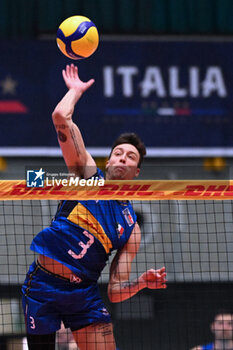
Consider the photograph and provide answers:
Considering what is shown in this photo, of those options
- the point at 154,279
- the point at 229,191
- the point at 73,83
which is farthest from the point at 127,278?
the point at 73,83

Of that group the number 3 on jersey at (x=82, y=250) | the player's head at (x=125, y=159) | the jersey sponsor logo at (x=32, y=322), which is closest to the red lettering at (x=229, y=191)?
the player's head at (x=125, y=159)

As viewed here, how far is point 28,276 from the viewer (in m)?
6.62

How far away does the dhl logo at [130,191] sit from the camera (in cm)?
676

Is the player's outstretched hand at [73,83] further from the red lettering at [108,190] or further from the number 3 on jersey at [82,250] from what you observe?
the number 3 on jersey at [82,250]

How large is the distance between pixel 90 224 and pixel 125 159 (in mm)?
720

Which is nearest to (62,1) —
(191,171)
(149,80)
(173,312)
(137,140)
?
(149,80)

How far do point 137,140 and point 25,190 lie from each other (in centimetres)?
114

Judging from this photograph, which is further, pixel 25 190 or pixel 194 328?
pixel 194 328

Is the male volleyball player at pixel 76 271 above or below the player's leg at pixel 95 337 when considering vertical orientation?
above

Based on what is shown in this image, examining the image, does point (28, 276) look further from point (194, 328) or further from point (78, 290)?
point (194, 328)

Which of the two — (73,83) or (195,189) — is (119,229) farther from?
(73,83)

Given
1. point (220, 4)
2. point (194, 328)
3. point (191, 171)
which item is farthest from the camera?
point (220, 4)

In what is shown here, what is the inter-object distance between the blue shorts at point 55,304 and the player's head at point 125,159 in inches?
Result: 41.8

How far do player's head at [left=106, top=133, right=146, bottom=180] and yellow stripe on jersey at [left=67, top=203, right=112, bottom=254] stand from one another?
506mm
